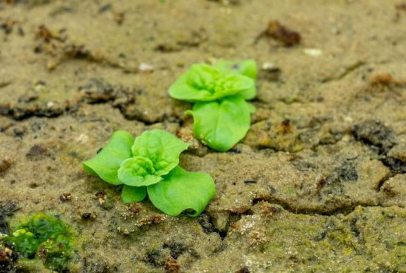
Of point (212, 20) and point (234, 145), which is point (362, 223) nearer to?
point (234, 145)

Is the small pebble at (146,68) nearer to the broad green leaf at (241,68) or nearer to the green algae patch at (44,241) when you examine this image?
the broad green leaf at (241,68)

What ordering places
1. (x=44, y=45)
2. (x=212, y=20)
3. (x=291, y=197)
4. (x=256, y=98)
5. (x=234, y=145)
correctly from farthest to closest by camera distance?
1. (x=212, y=20)
2. (x=44, y=45)
3. (x=256, y=98)
4. (x=234, y=145)
5. (x=291, y=197)

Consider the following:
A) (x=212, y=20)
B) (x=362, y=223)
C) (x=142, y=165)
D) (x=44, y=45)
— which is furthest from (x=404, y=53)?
(x=44, y=45)

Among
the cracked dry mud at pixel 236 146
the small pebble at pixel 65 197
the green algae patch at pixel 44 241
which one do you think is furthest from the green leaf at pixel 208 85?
the green algae patch at pixel 44 241

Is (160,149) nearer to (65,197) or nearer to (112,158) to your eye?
(112,158)

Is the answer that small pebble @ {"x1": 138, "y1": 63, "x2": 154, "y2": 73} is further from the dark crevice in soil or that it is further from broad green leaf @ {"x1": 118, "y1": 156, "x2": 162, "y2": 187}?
the dark crevice in soil


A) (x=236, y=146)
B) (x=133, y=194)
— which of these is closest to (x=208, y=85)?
(x=236, y=146)

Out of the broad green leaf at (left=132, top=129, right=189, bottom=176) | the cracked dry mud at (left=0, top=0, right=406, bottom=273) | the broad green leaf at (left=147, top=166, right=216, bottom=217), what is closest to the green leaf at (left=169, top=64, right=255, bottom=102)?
the cracked dry mud at (left=0, top=0, right=406, bottom=273)
